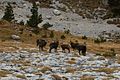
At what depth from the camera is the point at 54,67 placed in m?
33.4

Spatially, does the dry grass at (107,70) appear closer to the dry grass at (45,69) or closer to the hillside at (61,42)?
the hillside at (61,42)

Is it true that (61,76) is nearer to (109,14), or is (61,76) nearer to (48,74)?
(48,74)

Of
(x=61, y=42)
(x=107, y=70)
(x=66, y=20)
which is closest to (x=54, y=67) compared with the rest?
(x=107, y=70)

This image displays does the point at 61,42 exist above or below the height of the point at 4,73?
below

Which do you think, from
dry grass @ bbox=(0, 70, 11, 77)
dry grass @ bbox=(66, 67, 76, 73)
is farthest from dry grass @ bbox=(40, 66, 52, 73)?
dry grass @ bbox=(0, 70, 11, 77)

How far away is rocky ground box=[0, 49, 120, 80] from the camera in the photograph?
2869 centimetres

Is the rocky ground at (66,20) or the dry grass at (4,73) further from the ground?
the dry grass at (4,73)

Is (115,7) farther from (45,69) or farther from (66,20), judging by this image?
(45,69)

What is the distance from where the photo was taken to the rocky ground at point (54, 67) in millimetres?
28688

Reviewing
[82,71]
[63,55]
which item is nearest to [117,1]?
[63,55]

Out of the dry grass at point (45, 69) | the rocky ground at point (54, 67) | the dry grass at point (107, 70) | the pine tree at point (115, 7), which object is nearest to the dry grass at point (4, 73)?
the rocky ground at point (54, 67)

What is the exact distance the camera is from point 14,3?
11988cm

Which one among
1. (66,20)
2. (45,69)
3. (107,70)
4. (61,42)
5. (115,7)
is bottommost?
(66,20)

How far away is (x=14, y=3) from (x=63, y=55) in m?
80.2
